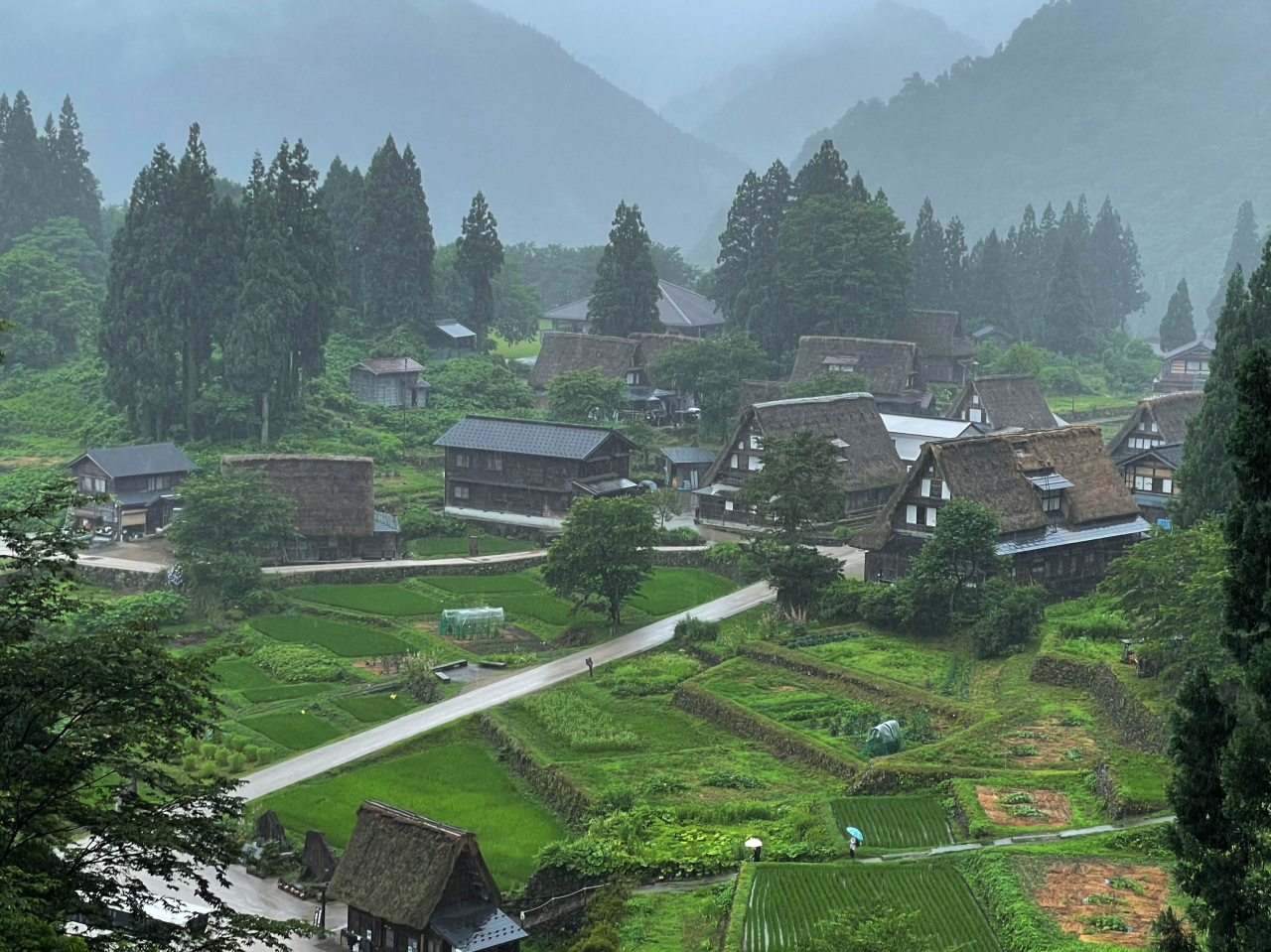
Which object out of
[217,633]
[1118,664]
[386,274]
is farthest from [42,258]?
[1118,664]

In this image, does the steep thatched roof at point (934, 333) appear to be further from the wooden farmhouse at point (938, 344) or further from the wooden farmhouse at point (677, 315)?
the wooden farmhouse at point (677, 315)

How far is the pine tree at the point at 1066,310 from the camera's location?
114375 millimetres

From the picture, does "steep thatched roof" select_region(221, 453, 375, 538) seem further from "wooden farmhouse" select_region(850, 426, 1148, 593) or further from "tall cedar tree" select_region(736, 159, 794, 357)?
"tall cedar tree" select_region(736, 159, 794, 357)

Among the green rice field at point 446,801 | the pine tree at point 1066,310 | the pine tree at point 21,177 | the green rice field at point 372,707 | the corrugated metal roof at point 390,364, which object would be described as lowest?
the green rice field at point 446,801

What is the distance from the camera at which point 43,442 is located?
78.2 m

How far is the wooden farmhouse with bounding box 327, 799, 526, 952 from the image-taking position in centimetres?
3072

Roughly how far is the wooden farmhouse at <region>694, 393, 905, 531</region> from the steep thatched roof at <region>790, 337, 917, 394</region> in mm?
17504

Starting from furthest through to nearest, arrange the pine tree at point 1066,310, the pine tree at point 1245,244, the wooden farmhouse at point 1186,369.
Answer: the pine tree at point 1245,244
the pine tree at point 1066,310
the wooden farmhouse at point 1186,369

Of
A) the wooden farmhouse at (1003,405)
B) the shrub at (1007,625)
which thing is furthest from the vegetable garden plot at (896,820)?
the wooden farmhouse at (1003,405)

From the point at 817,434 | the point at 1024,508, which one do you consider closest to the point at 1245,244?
the point at 817,434

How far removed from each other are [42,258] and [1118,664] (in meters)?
74.8

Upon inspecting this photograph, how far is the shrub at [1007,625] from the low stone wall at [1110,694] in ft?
7.27

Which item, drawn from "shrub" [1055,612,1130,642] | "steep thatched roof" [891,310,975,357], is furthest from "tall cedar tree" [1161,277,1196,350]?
"shrub" [1055,612,1130,642]

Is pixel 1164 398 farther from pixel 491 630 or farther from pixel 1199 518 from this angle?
pixel 491 630
